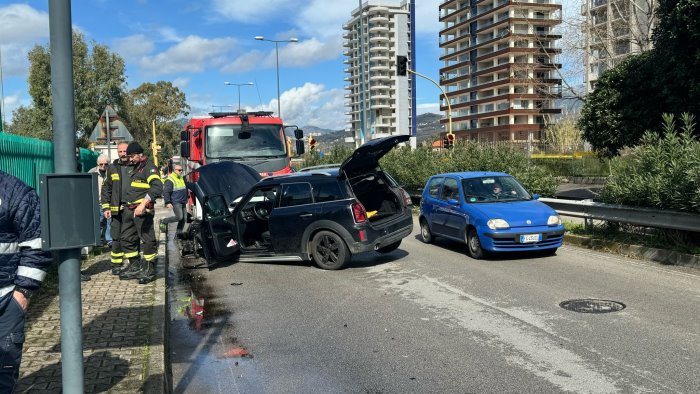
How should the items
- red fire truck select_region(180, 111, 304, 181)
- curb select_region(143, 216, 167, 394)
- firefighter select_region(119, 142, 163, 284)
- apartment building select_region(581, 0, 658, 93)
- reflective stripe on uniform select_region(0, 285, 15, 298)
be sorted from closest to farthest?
reflective stripe on uniform select_region(0, 285, 15, 298), curb select_region(143, 216, 167, 394), firefighter select_region(119, 142, 163, 284), red fire truck select_region(180, 111, 304, 181), apartment building select_region(581, 0, 658, 93)

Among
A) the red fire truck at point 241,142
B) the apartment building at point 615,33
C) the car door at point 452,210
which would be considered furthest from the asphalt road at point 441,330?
the apartment building at point 615,33

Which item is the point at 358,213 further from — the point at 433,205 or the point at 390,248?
the point at 433,205

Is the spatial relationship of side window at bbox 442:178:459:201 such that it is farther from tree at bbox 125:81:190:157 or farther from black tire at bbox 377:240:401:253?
tree at bbox 125:81:190:157

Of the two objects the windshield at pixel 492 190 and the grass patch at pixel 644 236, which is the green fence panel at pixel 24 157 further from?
the grass patch at pixel 644 236

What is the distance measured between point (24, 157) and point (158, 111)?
186 ft

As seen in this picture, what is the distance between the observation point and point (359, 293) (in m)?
8.17

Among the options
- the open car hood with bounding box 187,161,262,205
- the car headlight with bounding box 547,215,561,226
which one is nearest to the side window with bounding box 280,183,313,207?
the open car hood with bounding box 187,161,262,205

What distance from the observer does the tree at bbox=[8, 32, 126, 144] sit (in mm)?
45188

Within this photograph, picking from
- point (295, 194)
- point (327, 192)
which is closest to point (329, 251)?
point (327, 192)

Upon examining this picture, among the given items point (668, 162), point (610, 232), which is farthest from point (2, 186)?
point (610, 232)

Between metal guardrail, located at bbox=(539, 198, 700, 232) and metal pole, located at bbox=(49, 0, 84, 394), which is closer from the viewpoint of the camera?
metal pole, located at bbox=(49, 0, 84, 394)

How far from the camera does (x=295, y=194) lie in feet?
34.0

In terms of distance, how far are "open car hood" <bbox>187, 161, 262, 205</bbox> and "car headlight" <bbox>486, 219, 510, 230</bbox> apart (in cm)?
472

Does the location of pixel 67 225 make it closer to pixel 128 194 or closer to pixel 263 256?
pixel 128 194
